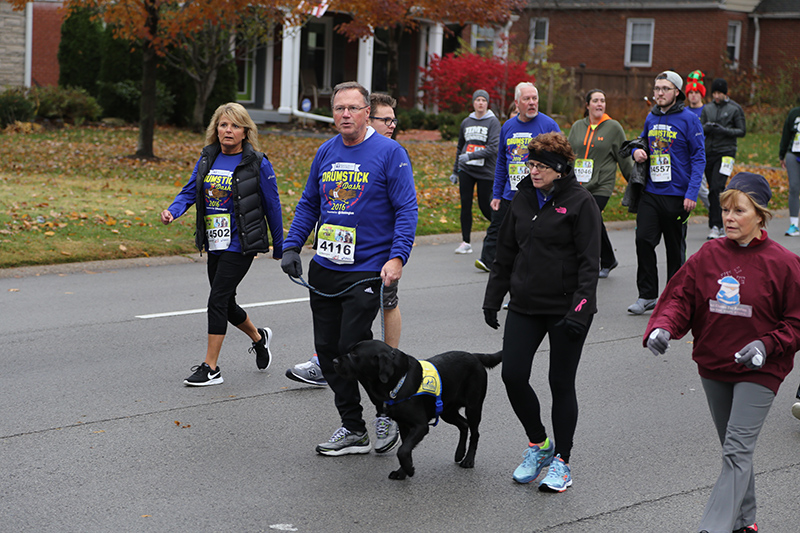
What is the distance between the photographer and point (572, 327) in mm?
4645

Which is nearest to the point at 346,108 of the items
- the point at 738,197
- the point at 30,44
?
the point at 738,197

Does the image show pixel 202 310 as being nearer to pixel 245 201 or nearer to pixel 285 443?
pixel 245 201

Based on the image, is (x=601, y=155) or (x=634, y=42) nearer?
(x=601, y=155)

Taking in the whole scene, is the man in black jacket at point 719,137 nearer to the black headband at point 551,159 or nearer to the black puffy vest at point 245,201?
the black puffy vest at point 245,201

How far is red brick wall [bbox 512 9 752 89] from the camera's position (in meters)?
37.4

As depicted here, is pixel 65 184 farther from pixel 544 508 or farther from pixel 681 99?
pixel 544 508

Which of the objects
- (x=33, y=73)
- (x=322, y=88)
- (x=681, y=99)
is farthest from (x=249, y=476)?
(x=322, y=88)

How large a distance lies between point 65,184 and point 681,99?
429 inches

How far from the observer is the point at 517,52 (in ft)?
117

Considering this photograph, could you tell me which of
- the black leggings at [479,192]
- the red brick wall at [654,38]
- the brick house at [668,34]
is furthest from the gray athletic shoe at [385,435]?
the red brick wall at [654,38]

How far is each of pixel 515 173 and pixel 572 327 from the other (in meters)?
5.34

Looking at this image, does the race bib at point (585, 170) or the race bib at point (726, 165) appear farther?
the race bib at point (726, 165)

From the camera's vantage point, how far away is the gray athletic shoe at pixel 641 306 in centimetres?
932

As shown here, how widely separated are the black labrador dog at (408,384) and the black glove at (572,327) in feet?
1.87
